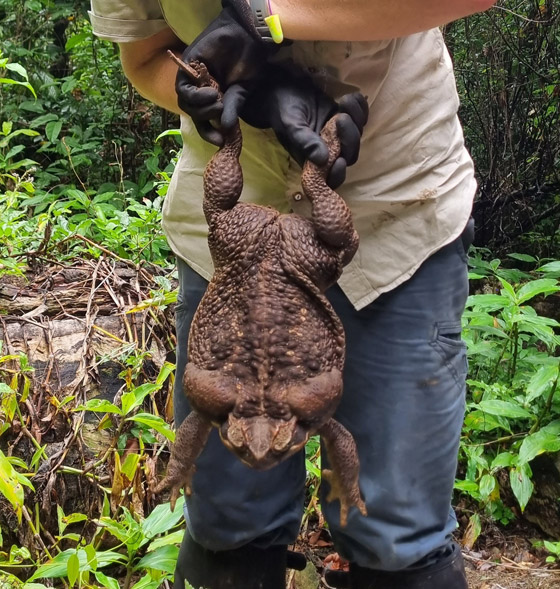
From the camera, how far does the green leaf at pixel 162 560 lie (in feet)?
6.09

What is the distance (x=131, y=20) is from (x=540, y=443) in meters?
2.01

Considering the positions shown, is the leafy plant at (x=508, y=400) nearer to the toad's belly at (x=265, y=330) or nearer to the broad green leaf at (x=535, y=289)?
the broad green leaf at (x=535, y=289)

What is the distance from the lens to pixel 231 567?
1706 millimetres

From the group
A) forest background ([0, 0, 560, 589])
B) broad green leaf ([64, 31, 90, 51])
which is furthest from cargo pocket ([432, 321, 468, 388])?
broad green leaf ([64, 31, 90, 51])

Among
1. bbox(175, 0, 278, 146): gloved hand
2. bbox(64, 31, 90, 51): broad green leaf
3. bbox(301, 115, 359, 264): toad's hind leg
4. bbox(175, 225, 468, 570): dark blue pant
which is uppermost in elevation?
bbox(175, 0, 278, 146): gloved hand

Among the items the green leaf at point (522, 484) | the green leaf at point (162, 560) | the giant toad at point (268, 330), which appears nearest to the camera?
the giant toad at point (268, 330)

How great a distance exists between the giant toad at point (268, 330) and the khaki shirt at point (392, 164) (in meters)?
0.26

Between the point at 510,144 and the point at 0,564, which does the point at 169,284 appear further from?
the point at 510,144

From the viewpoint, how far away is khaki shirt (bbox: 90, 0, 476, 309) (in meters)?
1.42

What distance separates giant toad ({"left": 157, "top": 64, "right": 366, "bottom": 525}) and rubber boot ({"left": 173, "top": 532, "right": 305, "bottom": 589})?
0.61 metres

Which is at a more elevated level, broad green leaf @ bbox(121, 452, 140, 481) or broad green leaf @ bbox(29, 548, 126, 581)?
broad green leaf @ bbox(29, 548, 126, 581)

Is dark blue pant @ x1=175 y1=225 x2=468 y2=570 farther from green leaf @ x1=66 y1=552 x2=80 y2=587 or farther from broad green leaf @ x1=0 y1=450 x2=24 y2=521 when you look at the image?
broad green leaf @ x1=0 y1=450 x2=24 y2=521

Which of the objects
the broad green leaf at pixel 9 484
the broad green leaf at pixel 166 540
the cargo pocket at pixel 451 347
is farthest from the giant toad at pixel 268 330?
the broad green leaf at pixel 166 540

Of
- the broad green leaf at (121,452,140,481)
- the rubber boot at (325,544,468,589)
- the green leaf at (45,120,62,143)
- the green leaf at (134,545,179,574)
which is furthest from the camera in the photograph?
the green leaf at (45,120,62,143)
